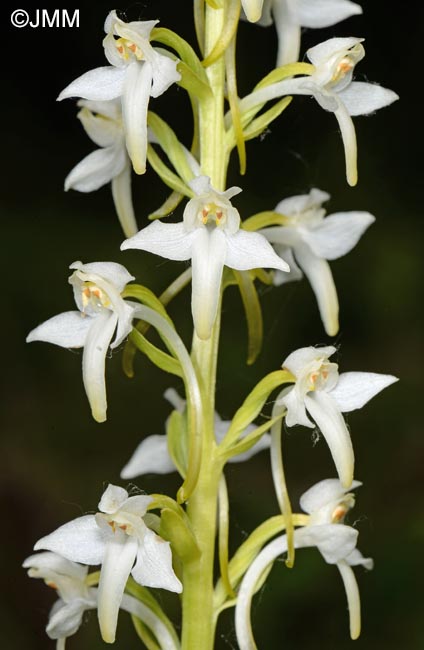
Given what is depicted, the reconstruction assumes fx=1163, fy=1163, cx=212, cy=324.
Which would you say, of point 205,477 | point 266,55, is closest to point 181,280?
point 205,477

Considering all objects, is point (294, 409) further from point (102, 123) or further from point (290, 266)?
point (102, 123)

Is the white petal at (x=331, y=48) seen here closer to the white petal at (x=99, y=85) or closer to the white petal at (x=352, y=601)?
the white petal at (x=99, y=85)

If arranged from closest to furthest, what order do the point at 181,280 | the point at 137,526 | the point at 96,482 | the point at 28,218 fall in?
the point at 137,526 → the point at 181,280 → the point at 96,482 → the point at 28,218

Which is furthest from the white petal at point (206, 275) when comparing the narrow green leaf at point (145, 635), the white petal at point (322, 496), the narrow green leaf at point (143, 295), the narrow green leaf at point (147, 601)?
the narrow green leaf at point (145, 635)

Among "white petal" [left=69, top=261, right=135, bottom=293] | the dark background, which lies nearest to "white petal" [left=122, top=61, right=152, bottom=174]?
"white petal" [left=69, top=261, right=135, bottom=293]

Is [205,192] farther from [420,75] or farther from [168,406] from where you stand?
[420,75]

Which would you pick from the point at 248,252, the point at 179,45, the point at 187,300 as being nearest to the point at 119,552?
the point at 248,252
